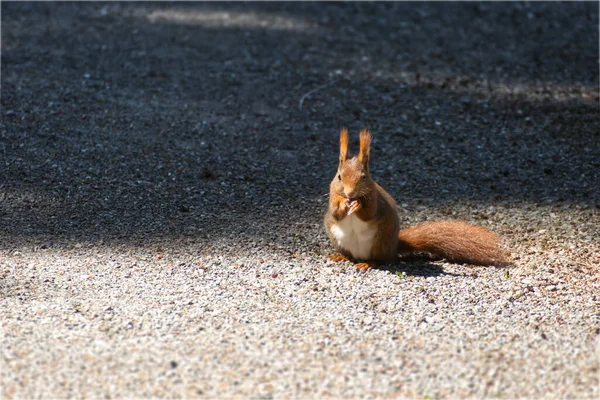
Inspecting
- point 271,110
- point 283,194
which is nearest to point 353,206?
point 283,194

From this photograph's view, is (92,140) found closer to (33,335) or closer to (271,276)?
(271,276)

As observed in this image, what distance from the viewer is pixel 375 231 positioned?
12.6 ft

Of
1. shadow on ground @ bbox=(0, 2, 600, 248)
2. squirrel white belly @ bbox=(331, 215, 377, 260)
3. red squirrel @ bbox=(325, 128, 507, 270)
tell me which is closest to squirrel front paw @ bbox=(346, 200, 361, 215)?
red squirrel @ bbox=(325, 128, 507, 270)

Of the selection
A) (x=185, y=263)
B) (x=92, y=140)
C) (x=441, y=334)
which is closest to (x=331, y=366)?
(x=441, y=334)

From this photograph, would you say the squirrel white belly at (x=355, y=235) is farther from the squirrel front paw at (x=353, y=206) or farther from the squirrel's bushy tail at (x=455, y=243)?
the squirrel's bushy tail at (x=455, y=243)

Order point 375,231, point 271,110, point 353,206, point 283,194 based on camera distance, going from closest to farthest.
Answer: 1. point 353,206
2. point 375,231
3. point 283,194
4. point 271,110

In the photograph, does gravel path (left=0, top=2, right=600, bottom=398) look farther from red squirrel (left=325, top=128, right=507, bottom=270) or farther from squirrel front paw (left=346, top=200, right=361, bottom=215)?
squirrel front paw (left=346, top=200, right=361, bottom=215)

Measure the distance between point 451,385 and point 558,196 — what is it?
8.08ft

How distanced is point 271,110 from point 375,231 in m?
2.20

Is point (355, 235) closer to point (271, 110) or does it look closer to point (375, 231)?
point (375, 231)

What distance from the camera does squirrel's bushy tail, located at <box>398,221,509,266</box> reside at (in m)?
3.95

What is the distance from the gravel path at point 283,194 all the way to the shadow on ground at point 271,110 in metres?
0.02

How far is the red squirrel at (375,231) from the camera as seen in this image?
12.3 feet

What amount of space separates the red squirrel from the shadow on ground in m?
0.42
